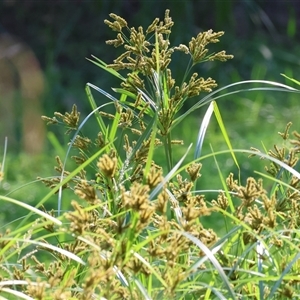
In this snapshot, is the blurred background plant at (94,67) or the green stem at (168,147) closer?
the green stem at (168,147)

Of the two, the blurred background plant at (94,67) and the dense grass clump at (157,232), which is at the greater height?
the dense grass clump at (157,232)

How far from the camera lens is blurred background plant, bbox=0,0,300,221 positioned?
14.9 feet

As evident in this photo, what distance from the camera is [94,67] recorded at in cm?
622

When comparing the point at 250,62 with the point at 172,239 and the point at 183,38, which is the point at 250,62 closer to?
the point at 183,38

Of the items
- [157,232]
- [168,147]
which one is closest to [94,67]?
[168,147]

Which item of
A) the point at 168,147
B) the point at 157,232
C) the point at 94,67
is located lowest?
the point at 94,67

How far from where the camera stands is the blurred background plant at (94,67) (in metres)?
4.54

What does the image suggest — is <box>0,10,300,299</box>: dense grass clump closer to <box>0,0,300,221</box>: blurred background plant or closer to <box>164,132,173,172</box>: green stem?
<box>164,132,173,172</box>: green stem

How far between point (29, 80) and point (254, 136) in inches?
72.4

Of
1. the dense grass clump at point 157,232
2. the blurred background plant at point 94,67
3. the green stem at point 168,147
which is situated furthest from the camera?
the blurred background plant at point 94,67

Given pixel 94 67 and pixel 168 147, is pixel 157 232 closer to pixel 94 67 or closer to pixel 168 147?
pixel 168 147

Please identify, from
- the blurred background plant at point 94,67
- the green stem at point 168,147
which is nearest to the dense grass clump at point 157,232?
the green stem at point 168,147

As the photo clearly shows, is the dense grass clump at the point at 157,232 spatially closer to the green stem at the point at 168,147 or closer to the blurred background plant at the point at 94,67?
the green stem at the point at 168,147

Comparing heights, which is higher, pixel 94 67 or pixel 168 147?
pixel 168 147
